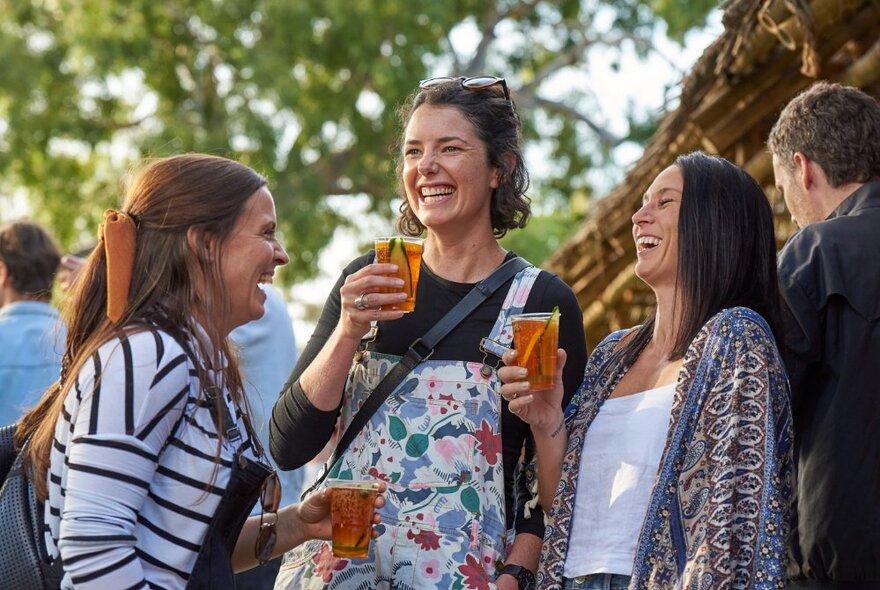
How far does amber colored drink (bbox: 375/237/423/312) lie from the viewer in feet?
10.6

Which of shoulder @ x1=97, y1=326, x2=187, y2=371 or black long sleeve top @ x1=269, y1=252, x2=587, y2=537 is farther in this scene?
black long sleeve top @ x1=269, y1=252, x2=587, y2=537

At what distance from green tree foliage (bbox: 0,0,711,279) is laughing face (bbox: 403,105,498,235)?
9.81 metres

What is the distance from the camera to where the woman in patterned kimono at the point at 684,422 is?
2.88m

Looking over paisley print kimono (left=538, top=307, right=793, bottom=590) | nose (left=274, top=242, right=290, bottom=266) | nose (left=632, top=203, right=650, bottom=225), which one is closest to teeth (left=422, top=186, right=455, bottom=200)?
nose (left=632, top=203, right=650, bottom=225)

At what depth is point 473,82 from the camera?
3.67 meters

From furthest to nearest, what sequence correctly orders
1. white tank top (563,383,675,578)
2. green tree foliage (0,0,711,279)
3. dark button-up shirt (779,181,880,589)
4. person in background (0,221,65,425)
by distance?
green tree foliage (0,0,711,279) < person in background (0,221,65,425) < dark button-up shirt (779,181,880,589) < white tank top (563,383,675,578)

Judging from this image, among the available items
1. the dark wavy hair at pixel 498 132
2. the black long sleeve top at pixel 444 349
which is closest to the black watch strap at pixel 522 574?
the black long sleeve top at pixel 444 349

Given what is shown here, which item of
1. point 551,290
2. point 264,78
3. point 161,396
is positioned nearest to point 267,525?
point 161,396

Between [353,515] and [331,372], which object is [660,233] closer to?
[331,372]

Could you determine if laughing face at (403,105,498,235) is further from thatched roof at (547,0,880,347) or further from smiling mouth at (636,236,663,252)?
thatched roof at (547,0,880,347)

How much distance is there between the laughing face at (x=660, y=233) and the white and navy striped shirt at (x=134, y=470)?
1.25m

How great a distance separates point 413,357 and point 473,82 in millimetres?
834

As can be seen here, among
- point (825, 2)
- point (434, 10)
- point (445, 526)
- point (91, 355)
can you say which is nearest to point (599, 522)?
point (445, 526)

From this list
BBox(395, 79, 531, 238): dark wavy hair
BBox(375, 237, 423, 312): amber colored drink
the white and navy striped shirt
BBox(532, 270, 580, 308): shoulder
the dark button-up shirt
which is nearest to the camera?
the white and navy striped shirt
